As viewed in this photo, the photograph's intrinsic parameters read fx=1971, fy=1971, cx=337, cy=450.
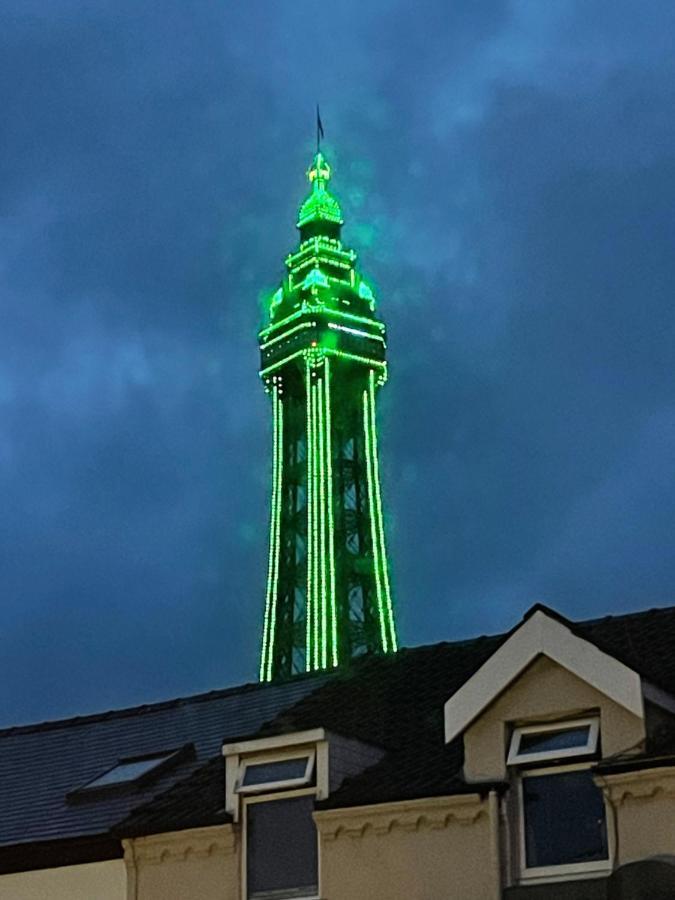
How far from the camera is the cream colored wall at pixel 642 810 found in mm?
20609

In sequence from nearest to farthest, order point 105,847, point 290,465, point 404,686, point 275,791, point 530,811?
point 530,811, point 275,791, point 105,847, point 404,686, point 290,465

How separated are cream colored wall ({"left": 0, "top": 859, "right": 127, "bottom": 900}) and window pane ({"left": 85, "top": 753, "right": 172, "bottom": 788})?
219 cm

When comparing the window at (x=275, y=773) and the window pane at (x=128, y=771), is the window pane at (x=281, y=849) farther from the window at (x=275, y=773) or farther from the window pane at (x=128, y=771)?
the window pane at (x=128, y=771)

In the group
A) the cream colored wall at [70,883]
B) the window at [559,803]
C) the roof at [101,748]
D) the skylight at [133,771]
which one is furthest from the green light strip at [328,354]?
the window at [559,803]

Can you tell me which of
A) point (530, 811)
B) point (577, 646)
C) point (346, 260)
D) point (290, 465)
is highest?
point (346, 260)

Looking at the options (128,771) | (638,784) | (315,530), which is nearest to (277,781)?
(638,784)

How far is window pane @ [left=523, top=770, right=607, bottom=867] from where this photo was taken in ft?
70.1

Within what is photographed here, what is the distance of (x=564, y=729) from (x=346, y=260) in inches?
3279

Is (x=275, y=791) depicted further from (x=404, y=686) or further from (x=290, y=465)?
(x=290, y=465)

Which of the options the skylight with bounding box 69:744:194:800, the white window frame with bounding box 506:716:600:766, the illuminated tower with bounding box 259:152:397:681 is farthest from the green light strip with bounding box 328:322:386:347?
the white window frame with bounding box 506:716:600:766

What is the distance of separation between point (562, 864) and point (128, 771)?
9201 mm

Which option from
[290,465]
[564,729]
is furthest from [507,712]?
[290,465]

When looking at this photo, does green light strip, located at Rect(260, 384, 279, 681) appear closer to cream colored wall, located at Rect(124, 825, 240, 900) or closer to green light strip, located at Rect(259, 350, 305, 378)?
green light strip, located at Rect(259, 350, 305, 378)

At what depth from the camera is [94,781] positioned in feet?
94.4
